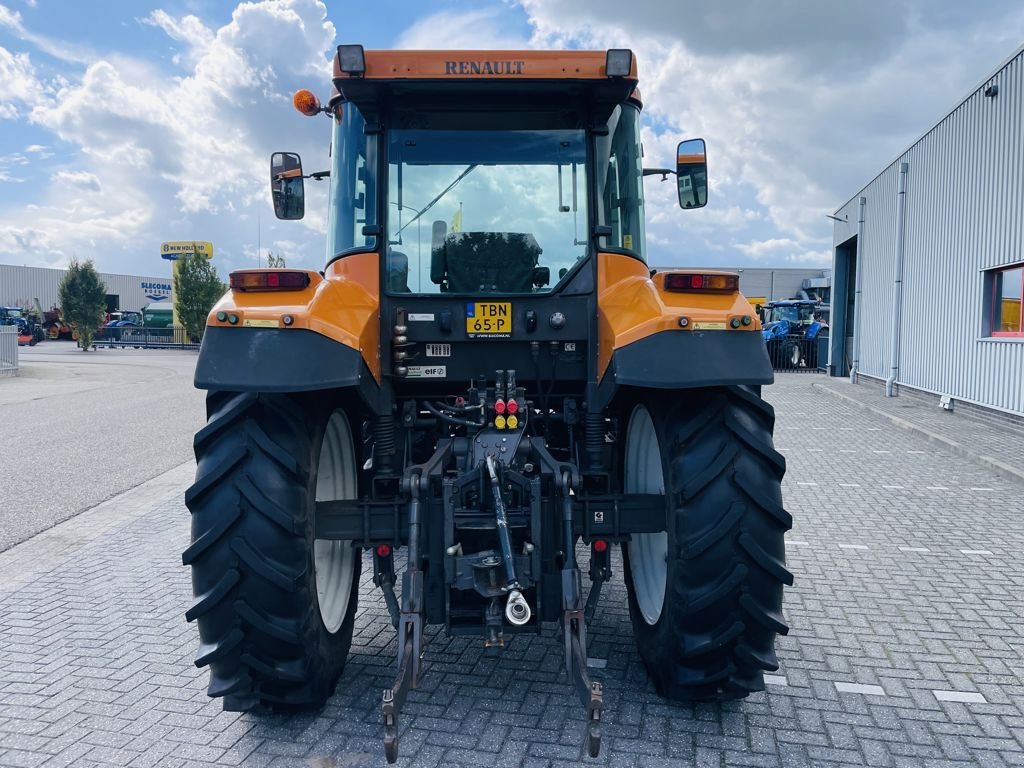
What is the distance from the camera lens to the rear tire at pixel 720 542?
10.3 ft

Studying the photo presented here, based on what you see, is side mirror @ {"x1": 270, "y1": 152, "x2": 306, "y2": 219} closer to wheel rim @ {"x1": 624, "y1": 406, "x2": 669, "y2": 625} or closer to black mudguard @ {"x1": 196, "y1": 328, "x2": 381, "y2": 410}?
black mudguard @ {"x1": 196, "y1": 328, "x2": 381, "y2": 410}

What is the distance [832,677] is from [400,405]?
99.9 inches

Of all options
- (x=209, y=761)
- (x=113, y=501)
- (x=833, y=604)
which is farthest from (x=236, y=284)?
(x=113, y=501)

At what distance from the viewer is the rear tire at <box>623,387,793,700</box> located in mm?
3137

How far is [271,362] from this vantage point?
9.91 ft

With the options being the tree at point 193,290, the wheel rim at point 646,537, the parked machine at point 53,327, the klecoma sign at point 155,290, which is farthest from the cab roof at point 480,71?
the klecoma sign at point 155,290

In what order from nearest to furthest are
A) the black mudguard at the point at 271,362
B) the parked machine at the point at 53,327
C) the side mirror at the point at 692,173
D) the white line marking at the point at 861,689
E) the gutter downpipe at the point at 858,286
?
the black mudguard at the point at 271,362, the white line marking at the point at 861,689, the side mirror at the point at 692,173, the gutter downpipe at the point at 858,286, the parked machine at the point at 53,327

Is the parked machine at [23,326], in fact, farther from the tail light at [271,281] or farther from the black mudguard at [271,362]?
the black mudguard at [271,362]

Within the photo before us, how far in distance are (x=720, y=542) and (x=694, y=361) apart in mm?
741

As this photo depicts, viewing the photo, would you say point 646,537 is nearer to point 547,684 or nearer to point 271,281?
point 547,684

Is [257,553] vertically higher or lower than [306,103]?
lower

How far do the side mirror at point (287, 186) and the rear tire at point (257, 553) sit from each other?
187 centimetres

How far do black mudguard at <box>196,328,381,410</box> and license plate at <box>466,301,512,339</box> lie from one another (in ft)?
2.72

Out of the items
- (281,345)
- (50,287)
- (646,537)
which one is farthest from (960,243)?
(50,287)
